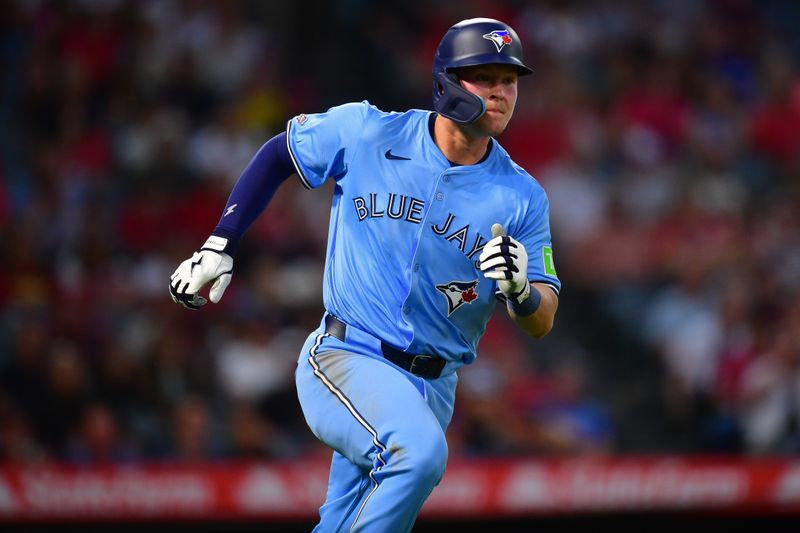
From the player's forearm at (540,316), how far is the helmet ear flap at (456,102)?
0.60 m

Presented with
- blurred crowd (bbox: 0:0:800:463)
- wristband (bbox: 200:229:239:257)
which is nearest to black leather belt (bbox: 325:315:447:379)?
wristband (bbox: 200:229:239:257)

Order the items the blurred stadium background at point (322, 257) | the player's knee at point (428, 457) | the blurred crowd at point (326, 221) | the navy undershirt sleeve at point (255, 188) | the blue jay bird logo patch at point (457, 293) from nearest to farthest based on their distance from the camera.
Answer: the player's knee at point (428, 457)
the blue jay bird logo patch at point (457, 293)
the navy undershirt sleeve at point (255, 188)
the blurred stadium background at point (322, 257)
the blurred crowd at point (326, 221)

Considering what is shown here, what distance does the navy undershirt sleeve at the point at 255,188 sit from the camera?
4.25 m

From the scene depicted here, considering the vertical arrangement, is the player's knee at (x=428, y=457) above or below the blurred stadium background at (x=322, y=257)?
below

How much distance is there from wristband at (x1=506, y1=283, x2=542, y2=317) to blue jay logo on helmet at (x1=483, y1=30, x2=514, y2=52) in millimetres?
802

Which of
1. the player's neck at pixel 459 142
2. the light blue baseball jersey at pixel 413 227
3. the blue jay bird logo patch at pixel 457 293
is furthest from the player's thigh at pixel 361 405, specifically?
the player's neck at pixel 459 142

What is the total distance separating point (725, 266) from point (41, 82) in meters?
5.17

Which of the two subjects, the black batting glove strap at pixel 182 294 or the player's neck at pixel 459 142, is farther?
the player's neck at pixel 459 142

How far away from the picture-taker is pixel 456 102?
409 cm

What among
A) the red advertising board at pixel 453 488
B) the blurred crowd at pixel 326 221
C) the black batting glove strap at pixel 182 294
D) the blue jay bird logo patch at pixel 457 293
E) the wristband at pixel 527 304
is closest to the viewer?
the wristband at pixel 527 304

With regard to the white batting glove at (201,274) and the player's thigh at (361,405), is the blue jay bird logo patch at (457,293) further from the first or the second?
the white batting glove at (201,274)

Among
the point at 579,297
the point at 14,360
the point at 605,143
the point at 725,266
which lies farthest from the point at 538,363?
the point at 14,360

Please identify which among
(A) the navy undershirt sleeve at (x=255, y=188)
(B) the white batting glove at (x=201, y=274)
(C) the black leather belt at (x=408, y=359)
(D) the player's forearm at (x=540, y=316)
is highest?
(A) the navy undershirt sleeve at (x=255, y=188)

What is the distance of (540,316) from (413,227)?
1.70 feet
